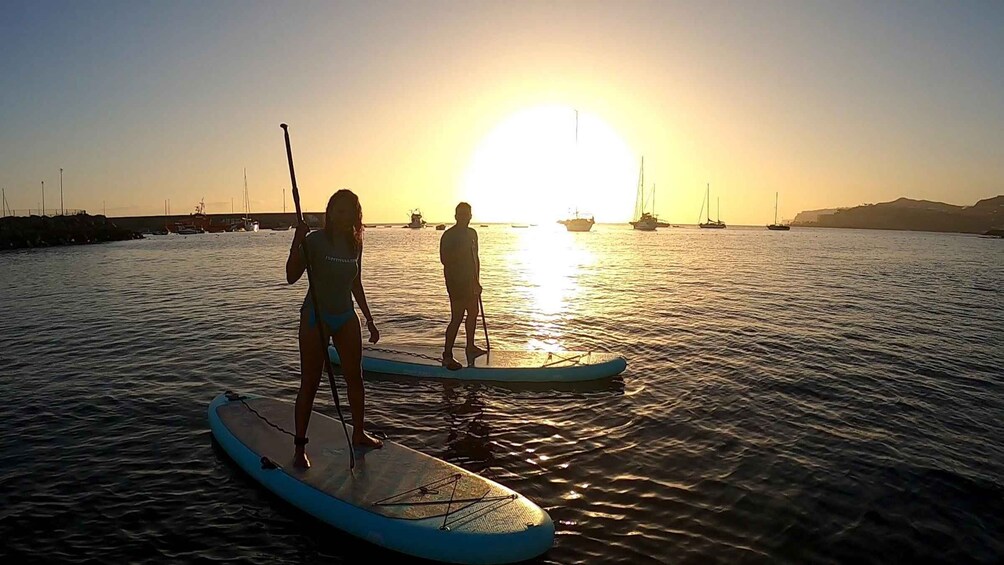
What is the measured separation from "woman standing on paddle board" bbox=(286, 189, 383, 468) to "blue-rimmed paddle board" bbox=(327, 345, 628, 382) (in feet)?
15.6

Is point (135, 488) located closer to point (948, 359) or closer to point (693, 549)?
point (693, 549)

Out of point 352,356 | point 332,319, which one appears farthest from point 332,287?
point 352,356

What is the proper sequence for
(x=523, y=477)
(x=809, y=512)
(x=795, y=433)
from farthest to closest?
(x=795, y=433), (x=523, y=477), (x=809, y=512)

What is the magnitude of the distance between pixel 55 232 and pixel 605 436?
89756mm

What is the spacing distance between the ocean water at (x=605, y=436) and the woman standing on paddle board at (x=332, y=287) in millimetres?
1544

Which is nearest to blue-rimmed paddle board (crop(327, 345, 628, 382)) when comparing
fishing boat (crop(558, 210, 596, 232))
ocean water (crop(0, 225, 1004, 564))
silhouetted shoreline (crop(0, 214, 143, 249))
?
ocean water (crop(0, 225, 1004, 564))

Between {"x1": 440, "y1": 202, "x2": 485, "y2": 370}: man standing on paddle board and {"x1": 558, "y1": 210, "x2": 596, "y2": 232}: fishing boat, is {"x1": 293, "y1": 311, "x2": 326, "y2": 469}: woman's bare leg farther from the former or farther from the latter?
{"x1": 558, "y1": 210, "x2": 596, "y2": 232}: fishing boat

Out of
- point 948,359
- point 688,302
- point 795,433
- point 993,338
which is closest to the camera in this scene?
point 795,433

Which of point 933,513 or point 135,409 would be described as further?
point 135,409

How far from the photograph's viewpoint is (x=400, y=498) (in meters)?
5.87

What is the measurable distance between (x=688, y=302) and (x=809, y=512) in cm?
1834

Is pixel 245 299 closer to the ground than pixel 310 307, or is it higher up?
closer to the ground

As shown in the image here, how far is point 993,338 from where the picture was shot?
16953 mm

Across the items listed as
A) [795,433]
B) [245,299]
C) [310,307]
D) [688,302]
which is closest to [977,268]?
[688,302]
